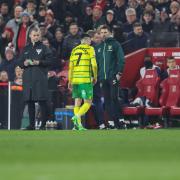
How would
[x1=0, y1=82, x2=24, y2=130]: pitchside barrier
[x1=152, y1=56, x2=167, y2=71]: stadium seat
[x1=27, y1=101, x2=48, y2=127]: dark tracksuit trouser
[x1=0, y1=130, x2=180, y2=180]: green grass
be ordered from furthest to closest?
[x1=152, y1=56, x2=167, y2=71]: stadium seat < [x1=0, y1=82, x2=24, y2=130]: pitchside barrier < [x1=27, y1=101, x2=48, y2=127]: dark tracksuit trouser < [x1=0, y1=130, x2=180, y2=180]: green grass

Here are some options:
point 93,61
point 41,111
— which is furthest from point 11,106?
point 93,61

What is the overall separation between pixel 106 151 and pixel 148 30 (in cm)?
1359

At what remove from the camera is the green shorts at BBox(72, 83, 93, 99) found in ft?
72.2

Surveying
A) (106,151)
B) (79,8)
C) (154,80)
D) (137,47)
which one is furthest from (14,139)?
(79,8)

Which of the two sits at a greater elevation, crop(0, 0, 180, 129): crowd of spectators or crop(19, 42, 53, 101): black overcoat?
crop(0, 0, 180, 129): crowd of spectators

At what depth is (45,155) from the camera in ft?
44.5

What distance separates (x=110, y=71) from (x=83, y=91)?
3.46ft

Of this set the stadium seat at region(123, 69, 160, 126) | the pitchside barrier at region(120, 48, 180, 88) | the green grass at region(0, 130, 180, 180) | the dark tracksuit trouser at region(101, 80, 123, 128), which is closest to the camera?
the green grass at region(0, 130, 180, 180)

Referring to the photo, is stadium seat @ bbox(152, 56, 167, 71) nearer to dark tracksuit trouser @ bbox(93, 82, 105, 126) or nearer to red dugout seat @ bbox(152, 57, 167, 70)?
red dugout seat @ bbox(152, 57, 167, 70)

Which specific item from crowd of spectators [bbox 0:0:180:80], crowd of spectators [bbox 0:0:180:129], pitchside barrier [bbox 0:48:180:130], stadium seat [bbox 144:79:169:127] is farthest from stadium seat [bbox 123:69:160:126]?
crowd of spectators [bbox 0:0:180:80]

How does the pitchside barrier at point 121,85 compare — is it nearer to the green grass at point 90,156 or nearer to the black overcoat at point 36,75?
the black overcoat at point 36,75

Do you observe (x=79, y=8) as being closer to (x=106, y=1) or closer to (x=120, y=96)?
(x=106, y=1)

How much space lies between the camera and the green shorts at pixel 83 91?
22.0m

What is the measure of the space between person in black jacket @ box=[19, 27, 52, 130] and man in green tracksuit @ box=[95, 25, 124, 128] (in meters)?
1.27
